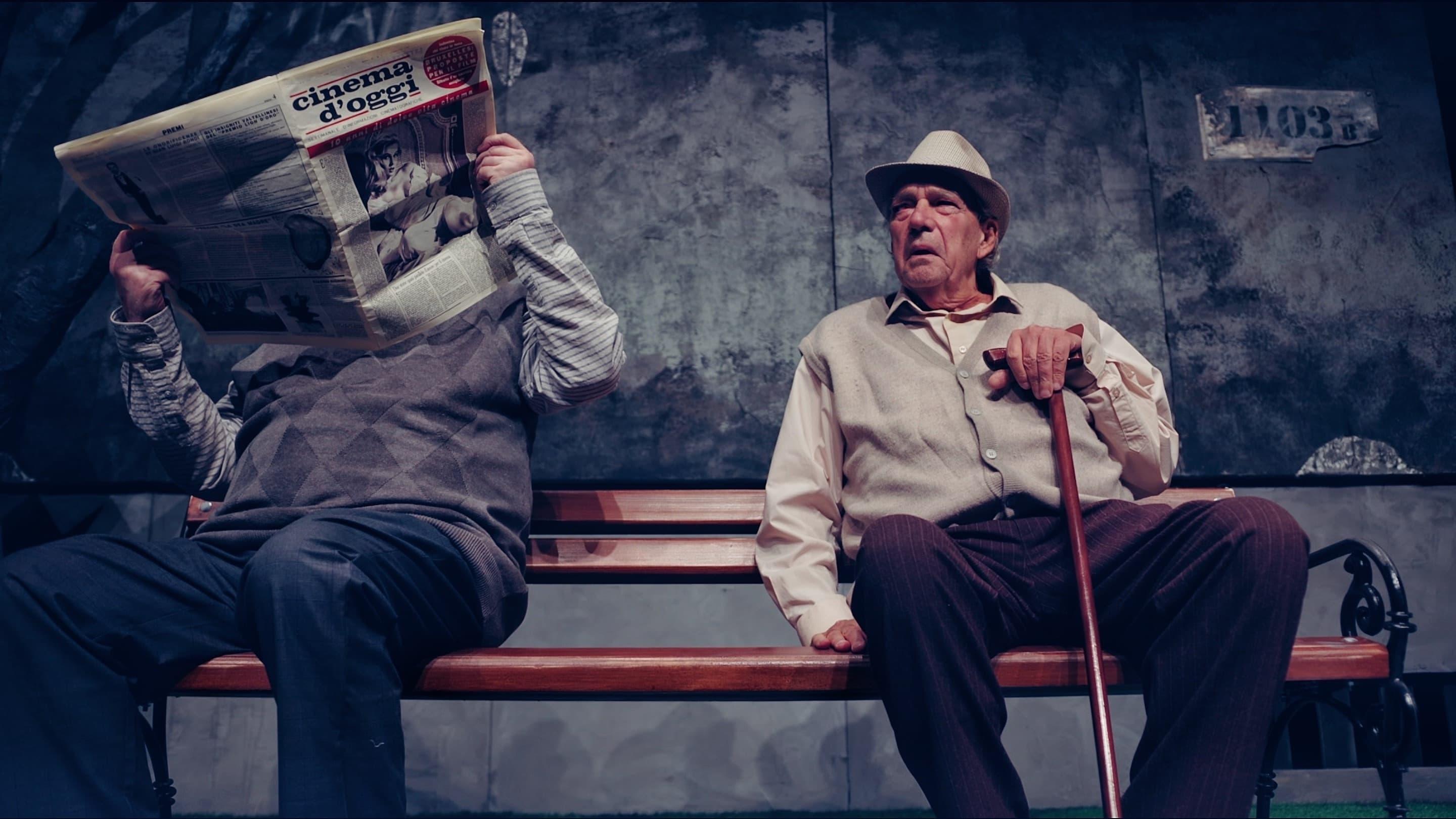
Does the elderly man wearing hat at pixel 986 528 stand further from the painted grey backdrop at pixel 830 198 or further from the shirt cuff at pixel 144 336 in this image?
the shirt cuff at pixel 144 336

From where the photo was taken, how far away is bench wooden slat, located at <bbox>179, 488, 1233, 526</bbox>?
2482 millimetres

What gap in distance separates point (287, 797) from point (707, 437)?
1.79 meters

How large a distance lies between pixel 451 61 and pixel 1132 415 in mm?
1500

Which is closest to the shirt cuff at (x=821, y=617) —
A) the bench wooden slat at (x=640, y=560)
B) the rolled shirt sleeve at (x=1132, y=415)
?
the bench wooden slat at (x=640, y=560)

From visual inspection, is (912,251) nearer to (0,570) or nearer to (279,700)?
(279,700)

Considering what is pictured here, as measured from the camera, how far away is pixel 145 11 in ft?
10.8

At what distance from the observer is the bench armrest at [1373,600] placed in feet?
6.00

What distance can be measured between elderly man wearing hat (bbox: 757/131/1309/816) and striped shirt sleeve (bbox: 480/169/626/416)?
0.46m

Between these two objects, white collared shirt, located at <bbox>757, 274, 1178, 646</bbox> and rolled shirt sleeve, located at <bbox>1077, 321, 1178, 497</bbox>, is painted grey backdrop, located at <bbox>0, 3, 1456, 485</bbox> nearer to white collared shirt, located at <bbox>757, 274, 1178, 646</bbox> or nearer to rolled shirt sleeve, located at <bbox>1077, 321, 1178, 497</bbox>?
white collared shirt, located at <bbox>757, 274, 1178, 646</bbox>

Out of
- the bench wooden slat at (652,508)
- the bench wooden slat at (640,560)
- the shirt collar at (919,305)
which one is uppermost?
the shirt collar at (919,305)

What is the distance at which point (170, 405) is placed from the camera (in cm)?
213

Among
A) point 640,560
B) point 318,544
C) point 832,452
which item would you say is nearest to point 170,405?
point 318,544

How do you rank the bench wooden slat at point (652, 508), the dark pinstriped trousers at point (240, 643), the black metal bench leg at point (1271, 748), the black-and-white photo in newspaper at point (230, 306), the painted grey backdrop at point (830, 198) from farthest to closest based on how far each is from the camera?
the painted grey backdrop at point (830, 198)
the bench wooden slat at point (652, 508)
the black-and-white photo in newspaper at point (230, 306)
the black metal bench leg at point (1271, 748)
the dark pinstriped trousers at point (240, 643)

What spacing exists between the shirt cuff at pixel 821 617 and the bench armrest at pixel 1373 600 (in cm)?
83
